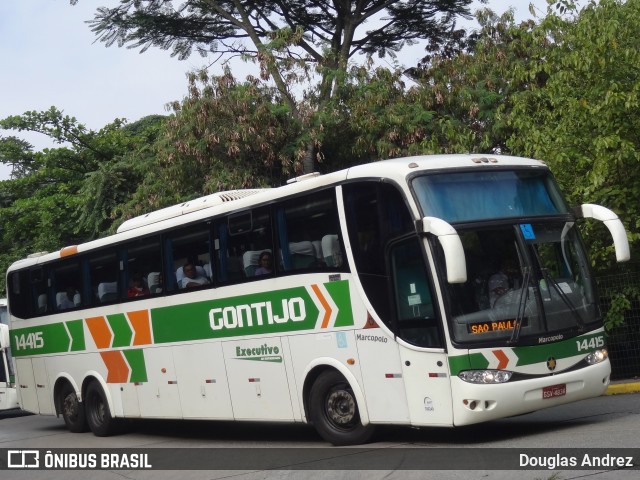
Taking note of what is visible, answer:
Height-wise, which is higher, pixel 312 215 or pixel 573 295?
pixel 312 215

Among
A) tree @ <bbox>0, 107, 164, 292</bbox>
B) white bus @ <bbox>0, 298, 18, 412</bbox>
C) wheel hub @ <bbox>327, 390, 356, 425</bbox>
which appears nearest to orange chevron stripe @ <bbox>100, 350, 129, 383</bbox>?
wheel hub @ <bbox>327, 390, 356, 425</bbox>

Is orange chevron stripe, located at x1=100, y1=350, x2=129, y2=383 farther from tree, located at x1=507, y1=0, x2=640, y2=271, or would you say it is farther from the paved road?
tree, located at x1=507, y1=0, x2=640, y2=271

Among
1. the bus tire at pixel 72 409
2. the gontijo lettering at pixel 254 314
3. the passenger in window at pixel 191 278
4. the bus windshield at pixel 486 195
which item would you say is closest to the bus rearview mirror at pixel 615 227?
the bus windshield at pixel 486 195

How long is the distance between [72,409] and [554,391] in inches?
404

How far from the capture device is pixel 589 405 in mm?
14625

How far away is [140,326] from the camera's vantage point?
16031mm

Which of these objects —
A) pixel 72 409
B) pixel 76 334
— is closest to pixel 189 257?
pixel 76 334

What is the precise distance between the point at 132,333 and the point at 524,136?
742 centimetres

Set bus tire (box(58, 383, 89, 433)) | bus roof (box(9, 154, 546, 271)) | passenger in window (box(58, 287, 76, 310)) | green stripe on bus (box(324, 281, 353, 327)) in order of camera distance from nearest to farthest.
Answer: bus roof (box(9, 154, 546, 271)), green stripe on bus (box(324, 281, 353, 327)), passenger in window (box(58, 287, 76, 310)), bus tire (box(58, 383, 89, 433))

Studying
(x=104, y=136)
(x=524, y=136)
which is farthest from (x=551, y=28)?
(x=104, y=136)

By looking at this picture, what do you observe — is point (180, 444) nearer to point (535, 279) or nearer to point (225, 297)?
point (225, 297)

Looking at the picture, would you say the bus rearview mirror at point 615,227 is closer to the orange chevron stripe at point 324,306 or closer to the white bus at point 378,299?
the white bus at point 378,299

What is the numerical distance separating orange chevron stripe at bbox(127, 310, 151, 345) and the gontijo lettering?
187 cm

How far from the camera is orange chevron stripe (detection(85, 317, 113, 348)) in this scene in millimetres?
16906
